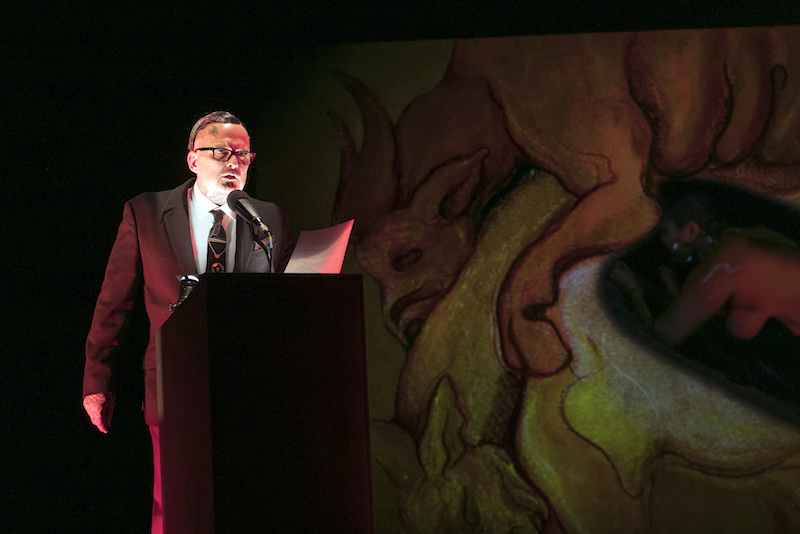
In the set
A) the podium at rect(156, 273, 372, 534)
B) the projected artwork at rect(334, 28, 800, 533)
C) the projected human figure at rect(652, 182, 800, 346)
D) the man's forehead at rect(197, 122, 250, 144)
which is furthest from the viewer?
the projected human figure at rect(652, 182, 800, 346)

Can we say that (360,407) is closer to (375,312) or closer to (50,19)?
(375,312)

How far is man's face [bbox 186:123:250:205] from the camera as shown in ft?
5.83

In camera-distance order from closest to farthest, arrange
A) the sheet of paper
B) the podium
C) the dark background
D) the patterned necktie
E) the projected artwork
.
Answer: the podium, the sheet of paper, the patterned necktie, the dark background, the projected artwork

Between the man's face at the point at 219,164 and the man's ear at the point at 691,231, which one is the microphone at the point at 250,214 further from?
the man's ear at the point at 691,231

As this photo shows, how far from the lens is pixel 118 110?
2803 millimetres

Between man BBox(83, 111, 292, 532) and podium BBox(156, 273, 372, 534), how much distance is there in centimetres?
56

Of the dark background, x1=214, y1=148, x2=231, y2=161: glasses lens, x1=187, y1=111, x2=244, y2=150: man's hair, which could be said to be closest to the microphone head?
x1=214, y1=148, x2=231, y2=161: glasses lens

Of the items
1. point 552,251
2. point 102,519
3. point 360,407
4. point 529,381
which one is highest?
point 552,251

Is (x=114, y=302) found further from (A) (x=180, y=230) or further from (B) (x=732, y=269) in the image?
(B) (x=732, y=269)

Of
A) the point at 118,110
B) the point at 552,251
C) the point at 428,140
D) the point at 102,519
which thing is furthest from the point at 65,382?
the point at 552,251

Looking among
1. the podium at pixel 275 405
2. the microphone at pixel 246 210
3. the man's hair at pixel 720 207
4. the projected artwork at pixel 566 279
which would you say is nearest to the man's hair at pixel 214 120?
the microphone at pixel 246 210

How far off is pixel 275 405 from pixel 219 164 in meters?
0.88

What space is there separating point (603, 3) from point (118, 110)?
214 centimetres

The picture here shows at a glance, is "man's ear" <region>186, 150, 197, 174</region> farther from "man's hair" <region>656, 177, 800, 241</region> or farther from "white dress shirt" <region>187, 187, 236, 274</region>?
"man's hair" <region>656, 177, 800, 241</region>
